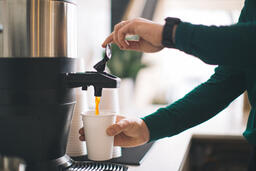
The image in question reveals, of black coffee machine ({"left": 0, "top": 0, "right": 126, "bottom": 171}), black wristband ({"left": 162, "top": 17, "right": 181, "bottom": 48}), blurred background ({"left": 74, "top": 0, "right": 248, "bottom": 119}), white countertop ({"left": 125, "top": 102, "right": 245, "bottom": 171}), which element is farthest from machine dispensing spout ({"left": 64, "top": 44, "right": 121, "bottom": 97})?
blurred background ({"left": 74, "top": 0, "right": 248, "bottom": 119})

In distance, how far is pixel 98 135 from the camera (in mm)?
767

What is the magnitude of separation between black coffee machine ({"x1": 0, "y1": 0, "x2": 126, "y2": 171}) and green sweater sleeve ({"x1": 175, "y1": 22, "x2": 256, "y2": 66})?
200 mm

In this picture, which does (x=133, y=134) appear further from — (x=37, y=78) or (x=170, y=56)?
(x=170, y=56)

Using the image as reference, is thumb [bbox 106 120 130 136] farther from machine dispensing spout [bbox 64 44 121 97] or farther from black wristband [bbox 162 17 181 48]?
black wristband [bbox 162 17 181 48]

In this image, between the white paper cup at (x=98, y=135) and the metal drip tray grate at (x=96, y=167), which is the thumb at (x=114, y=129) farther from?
the metal drip tray grate at (x=96, y=167)

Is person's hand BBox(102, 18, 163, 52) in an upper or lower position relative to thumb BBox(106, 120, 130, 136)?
upper

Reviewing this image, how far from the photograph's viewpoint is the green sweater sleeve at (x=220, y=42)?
0.62 metres

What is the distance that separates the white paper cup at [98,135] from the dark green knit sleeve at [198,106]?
177 millimetres

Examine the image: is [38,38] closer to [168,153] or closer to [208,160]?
[168,153]

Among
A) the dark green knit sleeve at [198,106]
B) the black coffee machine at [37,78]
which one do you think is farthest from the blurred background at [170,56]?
the black coffee machine at [37,78]

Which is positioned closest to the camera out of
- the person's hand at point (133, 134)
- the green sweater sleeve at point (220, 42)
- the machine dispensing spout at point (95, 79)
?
the green sweater sleeve at point (220, 42)

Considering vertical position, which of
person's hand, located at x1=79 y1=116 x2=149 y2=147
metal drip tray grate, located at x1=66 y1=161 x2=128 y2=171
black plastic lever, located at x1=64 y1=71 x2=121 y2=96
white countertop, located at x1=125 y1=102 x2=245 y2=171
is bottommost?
white countertop, located at x1=125 y1=102 x2=245 y2=171

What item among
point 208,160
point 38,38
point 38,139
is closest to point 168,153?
point 38,139

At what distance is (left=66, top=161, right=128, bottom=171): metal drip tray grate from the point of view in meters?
0.82
